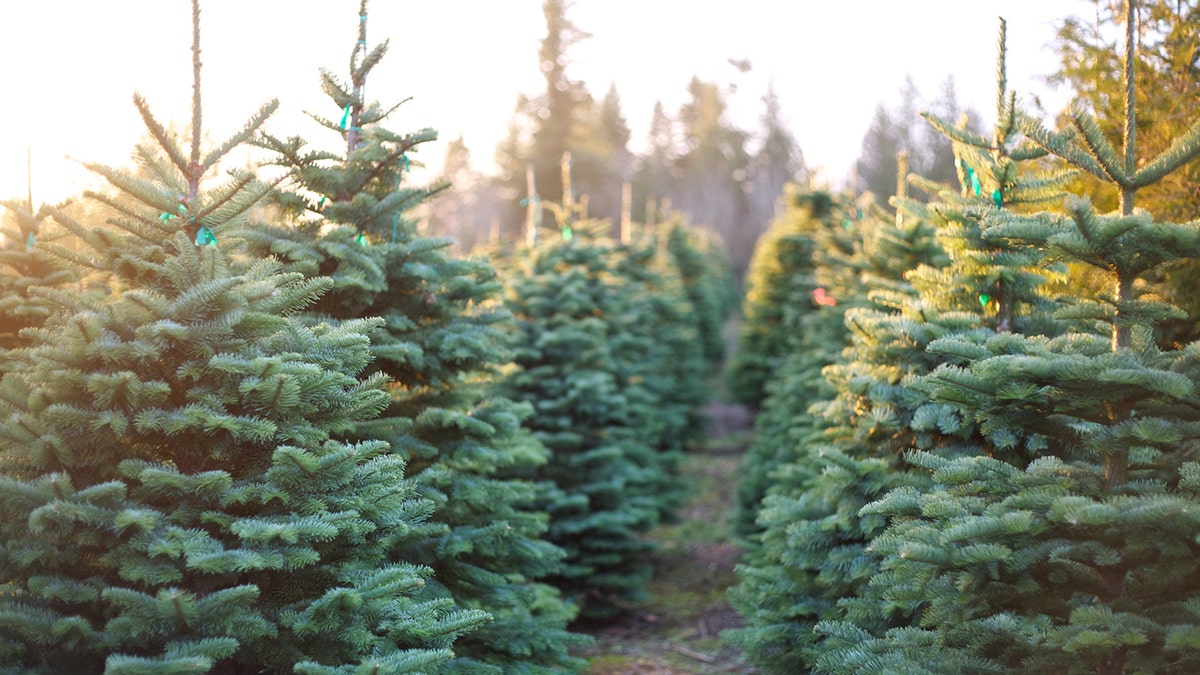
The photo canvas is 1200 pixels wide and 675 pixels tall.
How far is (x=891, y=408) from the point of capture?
4.86m

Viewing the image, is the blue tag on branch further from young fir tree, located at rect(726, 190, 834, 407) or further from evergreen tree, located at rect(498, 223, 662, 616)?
young fir tree, located at rect(726, 190, 834, 407)

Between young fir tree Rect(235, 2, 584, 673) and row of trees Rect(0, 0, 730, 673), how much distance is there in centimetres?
2

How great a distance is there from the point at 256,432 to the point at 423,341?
1.95 m

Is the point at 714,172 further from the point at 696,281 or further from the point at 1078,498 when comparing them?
the point at 1078,498

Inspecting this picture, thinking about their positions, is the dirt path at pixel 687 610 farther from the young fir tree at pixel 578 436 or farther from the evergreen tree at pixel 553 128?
the evergreen tree at pixel 553 128

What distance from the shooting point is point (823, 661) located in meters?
3.98

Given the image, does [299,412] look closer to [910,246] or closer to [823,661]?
[823,661]

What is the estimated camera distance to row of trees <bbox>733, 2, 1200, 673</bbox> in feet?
10.1

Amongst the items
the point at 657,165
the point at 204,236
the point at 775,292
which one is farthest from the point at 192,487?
the point at 657,165

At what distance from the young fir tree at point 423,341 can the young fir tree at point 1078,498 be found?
2351mm

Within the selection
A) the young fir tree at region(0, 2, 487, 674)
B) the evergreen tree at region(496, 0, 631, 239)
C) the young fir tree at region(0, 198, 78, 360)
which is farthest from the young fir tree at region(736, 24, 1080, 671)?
the evergreen tree at region(496, 0, 631, 239)

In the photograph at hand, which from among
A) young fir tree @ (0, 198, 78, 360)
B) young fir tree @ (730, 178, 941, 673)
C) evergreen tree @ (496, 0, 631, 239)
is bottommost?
young fir tree @ (730, 178, 941, 673)

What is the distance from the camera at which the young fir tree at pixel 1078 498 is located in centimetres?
300

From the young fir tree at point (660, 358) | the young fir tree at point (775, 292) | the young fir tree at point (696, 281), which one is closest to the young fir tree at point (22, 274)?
the young fir tree at point (660, 358)
